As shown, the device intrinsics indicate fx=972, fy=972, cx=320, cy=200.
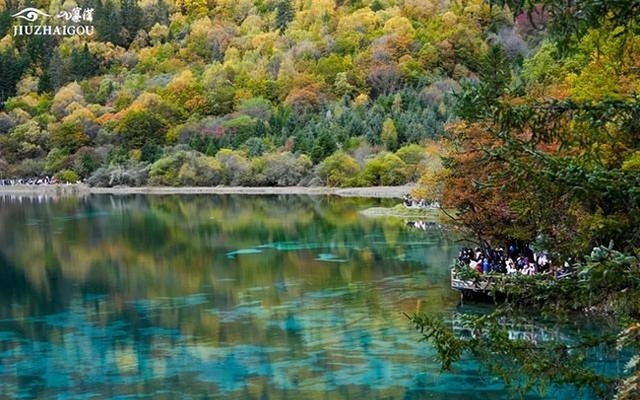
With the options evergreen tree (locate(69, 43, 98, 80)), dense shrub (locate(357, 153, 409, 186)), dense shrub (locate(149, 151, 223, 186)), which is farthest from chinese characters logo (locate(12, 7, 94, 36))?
dense shrub (locate(357, 153, 409, 186))

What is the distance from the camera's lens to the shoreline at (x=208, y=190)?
66750 mm

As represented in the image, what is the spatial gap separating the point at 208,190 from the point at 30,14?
8557 centimetres

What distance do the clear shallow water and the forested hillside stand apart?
17.7 meters

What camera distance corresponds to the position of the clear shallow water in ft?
56.3

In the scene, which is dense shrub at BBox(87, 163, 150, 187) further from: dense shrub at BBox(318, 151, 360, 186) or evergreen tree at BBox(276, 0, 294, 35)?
evergreen tree at BBox(276, 0, 294, 35)

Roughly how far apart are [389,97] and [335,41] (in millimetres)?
28935

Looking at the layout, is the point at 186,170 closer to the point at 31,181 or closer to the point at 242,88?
the point at 31,181

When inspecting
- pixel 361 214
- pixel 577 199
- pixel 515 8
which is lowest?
pixel 361 214

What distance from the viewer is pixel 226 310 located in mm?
24562

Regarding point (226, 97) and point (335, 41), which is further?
point (335, 41)

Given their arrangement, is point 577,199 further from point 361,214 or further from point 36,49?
point 36,49

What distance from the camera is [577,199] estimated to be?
23.1 feet

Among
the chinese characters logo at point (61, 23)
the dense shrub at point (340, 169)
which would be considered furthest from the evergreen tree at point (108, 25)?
the dense shrub at point (340, 169)

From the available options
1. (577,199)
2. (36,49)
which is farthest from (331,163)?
(36,49)
